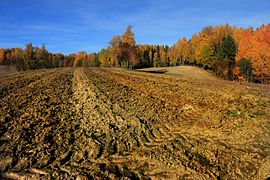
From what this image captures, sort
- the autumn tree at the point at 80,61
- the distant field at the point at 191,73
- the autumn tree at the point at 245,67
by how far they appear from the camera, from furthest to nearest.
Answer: the autumn tree at the point at 80,61
the autumn tree at the point at 245,67
the distant field at the point at 191,73

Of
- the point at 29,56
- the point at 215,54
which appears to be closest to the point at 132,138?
the point at 215,54

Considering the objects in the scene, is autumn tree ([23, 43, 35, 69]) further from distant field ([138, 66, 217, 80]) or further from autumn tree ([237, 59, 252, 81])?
autumn tree ([237, 59, 252, 81])

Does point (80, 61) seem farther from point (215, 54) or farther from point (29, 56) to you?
point (215, 54)

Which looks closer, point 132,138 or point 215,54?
point 132,138

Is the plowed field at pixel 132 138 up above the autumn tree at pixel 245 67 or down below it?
below

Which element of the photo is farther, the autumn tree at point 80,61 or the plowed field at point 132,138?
the autumn tree at point 80,61

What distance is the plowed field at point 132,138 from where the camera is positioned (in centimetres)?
533

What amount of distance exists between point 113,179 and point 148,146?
1.93 metres

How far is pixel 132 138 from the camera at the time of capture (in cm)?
713

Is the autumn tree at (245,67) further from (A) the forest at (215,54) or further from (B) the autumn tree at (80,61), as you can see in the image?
(B) the autumn tree at (80,61)

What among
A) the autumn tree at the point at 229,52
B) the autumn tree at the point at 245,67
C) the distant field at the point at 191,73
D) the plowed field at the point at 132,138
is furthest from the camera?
the autumn tree at the point at 229,52

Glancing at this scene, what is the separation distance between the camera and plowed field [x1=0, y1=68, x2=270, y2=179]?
5328mm

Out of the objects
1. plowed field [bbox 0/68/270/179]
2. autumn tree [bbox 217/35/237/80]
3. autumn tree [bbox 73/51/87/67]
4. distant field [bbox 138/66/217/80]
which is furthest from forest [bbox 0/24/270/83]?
plowed field [bbox 0/68/270/179]

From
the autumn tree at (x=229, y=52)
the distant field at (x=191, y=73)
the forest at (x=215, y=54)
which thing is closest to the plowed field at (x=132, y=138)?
the distant field at (x=191, y=73)
